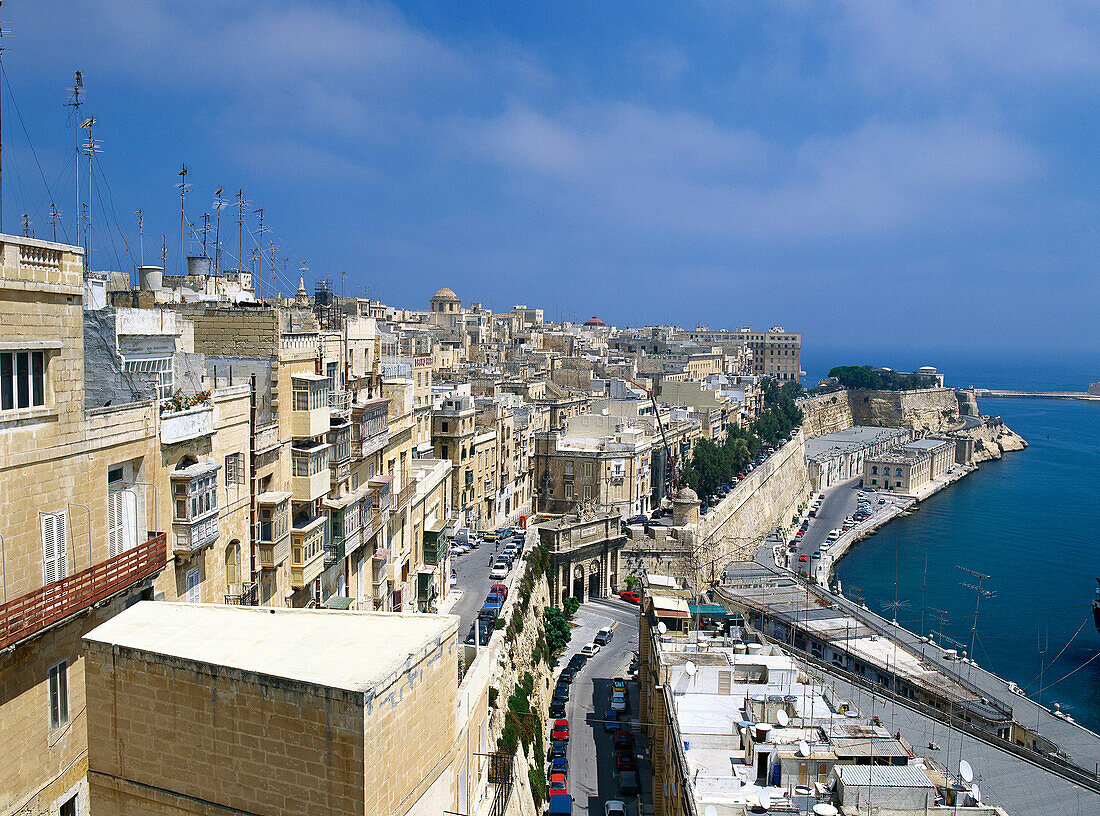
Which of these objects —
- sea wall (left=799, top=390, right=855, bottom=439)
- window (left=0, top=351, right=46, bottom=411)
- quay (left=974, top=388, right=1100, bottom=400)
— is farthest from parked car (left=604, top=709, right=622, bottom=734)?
quay (left=974, top=388, right=1100, bottom=400)

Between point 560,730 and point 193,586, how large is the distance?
463 inches

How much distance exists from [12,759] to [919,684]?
18.7 meters

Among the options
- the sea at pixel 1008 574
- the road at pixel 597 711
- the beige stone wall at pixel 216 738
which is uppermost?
the beige stone wall at pixel 216 738

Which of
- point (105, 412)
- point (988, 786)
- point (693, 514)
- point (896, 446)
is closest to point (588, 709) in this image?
point (988, 786)

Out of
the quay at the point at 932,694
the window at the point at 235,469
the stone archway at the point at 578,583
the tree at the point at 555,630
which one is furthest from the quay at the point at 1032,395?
the window at the point at 235,469

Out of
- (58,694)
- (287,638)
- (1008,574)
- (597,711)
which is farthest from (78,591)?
(1008,574)

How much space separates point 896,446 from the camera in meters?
64.7

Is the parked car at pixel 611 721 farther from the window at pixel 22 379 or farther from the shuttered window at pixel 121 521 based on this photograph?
the window at pixel 22 379

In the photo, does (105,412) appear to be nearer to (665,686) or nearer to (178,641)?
(178,641)

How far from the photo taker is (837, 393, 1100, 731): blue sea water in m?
28.4

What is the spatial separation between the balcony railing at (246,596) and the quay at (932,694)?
10.4m

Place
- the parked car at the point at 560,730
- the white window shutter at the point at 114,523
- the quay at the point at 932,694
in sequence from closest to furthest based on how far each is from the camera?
the white window shutter at the point at 114,523
the quay at the point at 932,694
the parked car at the point at 560,730

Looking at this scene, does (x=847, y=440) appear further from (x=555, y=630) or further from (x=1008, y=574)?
(x=555, y=630)

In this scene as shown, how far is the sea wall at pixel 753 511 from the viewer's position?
3291 centimetres
